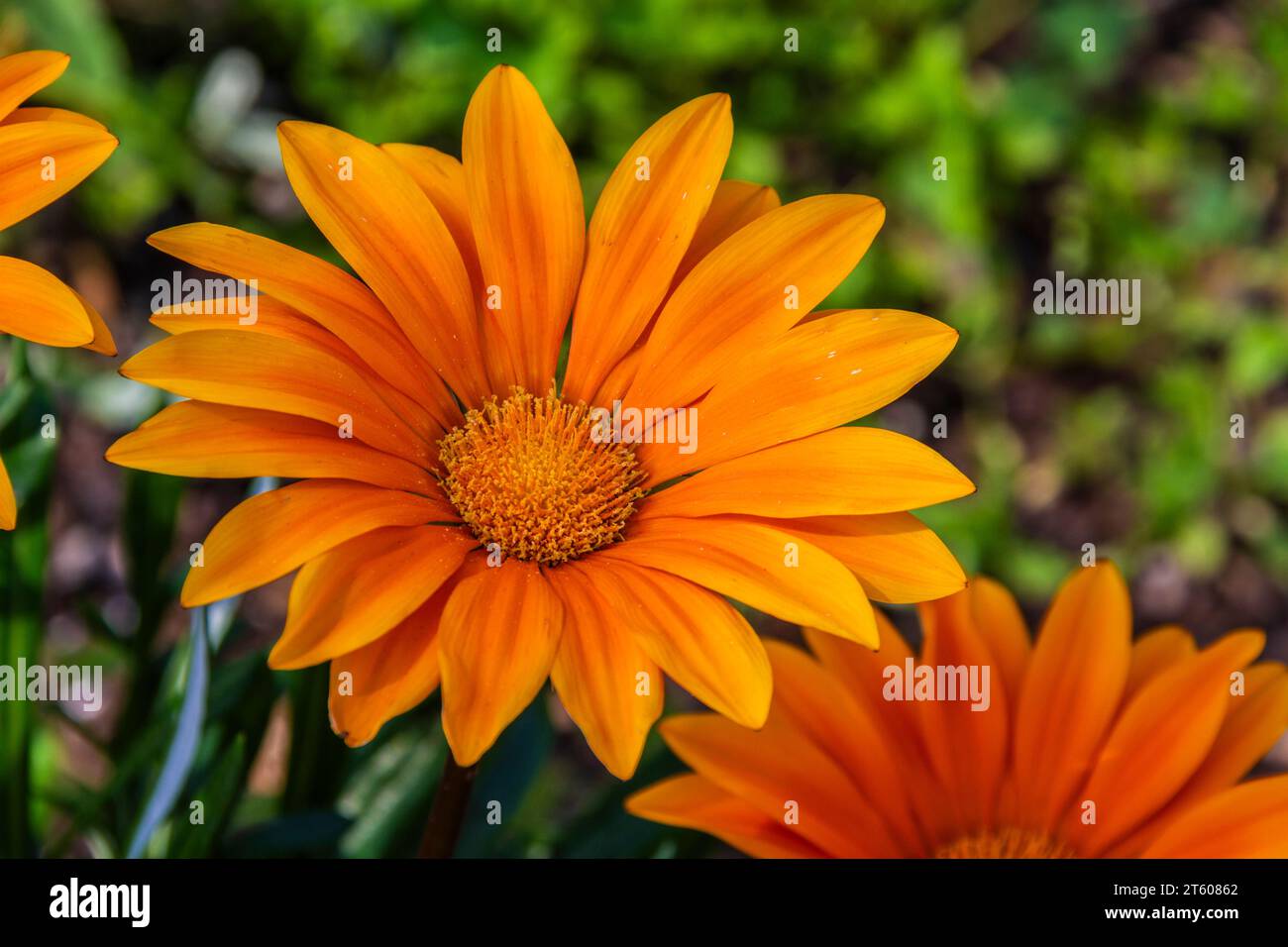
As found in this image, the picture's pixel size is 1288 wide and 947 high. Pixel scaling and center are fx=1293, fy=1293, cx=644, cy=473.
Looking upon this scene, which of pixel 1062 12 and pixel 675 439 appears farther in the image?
pixel 1062 12

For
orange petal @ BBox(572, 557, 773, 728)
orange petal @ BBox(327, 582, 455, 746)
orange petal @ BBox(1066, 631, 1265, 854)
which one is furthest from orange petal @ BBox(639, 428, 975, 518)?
orange petal @ BBox(1066, 631, 1265, 854)

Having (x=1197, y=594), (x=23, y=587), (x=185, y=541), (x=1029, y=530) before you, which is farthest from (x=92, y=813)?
(x=1197, y=594)

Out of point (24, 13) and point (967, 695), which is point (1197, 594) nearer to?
point (967, 695)

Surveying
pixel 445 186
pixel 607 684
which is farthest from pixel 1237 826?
pixel 445 186

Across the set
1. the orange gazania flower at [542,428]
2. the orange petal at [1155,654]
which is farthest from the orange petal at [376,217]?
the orange petal at [1155,654]

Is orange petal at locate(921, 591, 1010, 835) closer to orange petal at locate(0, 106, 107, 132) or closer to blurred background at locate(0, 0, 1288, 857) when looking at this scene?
orange petal at locate(0, 106, 107, 132)

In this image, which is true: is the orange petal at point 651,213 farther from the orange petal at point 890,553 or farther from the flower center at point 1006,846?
the flower center at point 1006,846
